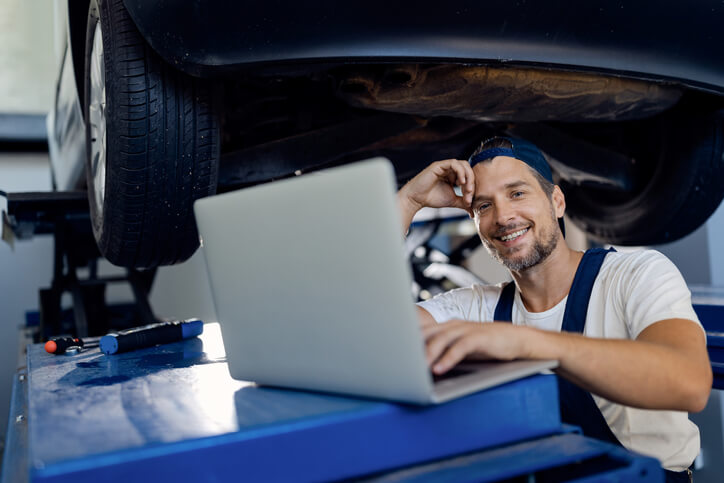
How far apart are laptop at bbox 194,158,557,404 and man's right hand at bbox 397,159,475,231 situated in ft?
1.78

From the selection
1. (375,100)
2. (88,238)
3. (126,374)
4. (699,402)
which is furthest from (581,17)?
(88,238)

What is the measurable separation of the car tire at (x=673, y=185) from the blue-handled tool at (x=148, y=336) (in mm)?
1269

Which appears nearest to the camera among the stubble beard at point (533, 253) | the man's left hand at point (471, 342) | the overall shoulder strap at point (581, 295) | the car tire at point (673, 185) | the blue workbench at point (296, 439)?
the blue workbench at point (296, 439)

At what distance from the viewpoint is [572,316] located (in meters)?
0.98

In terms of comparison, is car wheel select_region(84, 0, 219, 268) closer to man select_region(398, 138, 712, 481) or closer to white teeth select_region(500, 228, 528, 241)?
man select_region(398, 138, 712, 481)

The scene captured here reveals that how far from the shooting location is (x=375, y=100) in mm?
1249

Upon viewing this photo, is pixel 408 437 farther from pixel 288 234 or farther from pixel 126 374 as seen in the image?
pixel 126 374

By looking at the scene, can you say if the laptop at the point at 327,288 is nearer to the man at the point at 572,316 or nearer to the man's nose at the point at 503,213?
the man at the point at 572,316

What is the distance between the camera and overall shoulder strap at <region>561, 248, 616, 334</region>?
97 centimetres

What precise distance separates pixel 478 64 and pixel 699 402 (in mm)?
634

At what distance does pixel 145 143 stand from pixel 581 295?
0.79 m

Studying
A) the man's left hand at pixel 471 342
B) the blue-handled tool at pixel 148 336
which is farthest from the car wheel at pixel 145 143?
the man's left hand at pixel 471 342

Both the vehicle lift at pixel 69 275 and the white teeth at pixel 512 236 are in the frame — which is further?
the vehicle lift at pixel 69 275

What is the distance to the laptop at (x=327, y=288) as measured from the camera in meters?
0.46
